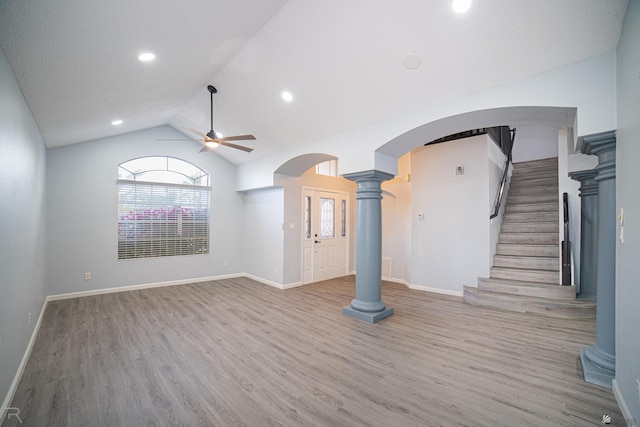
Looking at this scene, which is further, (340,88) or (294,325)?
(294,325)

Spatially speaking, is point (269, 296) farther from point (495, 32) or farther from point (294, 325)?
point (495, 32)

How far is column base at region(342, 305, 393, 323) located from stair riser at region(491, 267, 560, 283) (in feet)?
7.72

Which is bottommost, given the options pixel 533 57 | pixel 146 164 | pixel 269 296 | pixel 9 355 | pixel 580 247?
pixel 269 296

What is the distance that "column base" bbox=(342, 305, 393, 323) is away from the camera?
154 inches

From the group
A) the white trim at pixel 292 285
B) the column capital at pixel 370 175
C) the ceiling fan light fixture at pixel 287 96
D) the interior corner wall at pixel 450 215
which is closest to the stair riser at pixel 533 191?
the interior corner wall at pixel 450 215

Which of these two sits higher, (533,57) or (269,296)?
(533,57)

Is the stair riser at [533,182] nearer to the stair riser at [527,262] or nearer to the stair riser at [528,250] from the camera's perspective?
the stair riser at [528,250]

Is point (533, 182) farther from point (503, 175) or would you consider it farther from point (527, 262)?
point (527, 262)

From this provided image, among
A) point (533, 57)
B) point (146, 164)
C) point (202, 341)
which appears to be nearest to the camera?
point (533, 57)

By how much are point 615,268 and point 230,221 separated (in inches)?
265

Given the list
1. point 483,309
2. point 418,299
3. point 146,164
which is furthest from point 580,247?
point 146,164

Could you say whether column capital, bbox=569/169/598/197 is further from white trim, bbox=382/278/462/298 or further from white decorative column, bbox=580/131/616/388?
white trim, bbox=382/278/462/298

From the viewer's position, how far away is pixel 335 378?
2529mm

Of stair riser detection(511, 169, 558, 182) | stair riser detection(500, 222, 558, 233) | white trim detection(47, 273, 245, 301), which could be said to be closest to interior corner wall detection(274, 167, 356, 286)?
white trim detection(47, 273, 245, 301)
